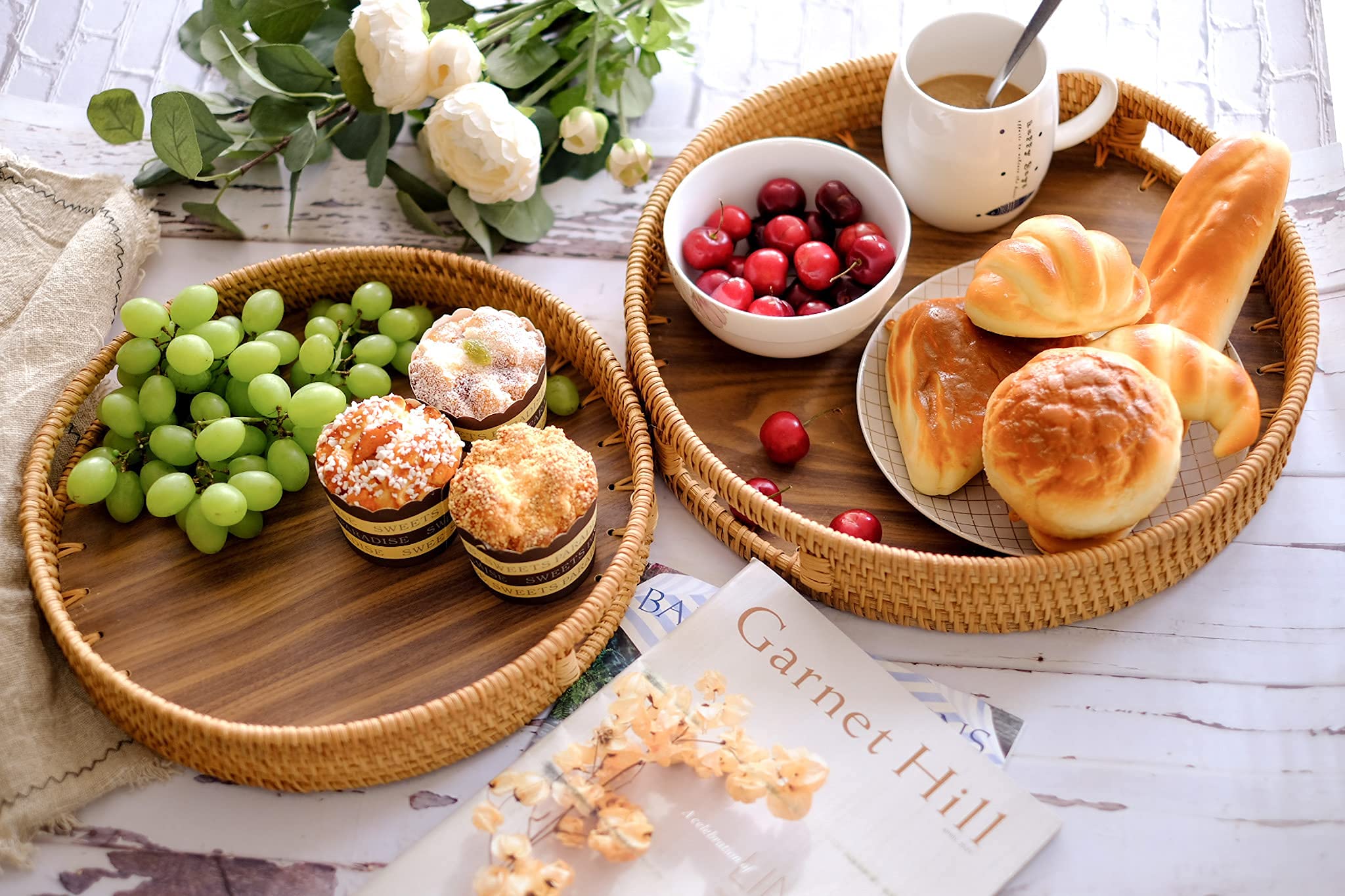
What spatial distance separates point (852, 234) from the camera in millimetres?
1252

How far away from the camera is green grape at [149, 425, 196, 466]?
45.6 inches

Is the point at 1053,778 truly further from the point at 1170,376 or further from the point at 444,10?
the point at 444,10

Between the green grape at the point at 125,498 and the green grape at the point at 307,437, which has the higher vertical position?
the green grape at the point at 307,437

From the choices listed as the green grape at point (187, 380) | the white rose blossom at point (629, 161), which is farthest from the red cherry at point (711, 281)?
the green grape at point (187, 380)

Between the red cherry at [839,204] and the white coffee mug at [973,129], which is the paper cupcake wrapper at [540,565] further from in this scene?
the white coffee mug at [973,129]

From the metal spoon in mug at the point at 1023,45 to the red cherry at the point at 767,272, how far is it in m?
0.31

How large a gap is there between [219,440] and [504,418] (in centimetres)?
31

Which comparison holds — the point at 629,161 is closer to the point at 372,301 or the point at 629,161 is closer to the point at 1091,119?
the point at 372,301

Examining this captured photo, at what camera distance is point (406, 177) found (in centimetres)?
146

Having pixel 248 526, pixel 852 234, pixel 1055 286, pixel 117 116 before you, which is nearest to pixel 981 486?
pixel 1055 286

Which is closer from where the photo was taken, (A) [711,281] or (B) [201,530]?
(B) [201,530]

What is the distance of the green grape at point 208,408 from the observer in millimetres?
1191

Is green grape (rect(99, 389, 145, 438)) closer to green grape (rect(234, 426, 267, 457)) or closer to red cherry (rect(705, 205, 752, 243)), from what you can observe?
green grape (rect(234, 426, 267, 457))

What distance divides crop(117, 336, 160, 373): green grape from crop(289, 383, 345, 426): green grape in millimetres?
185
